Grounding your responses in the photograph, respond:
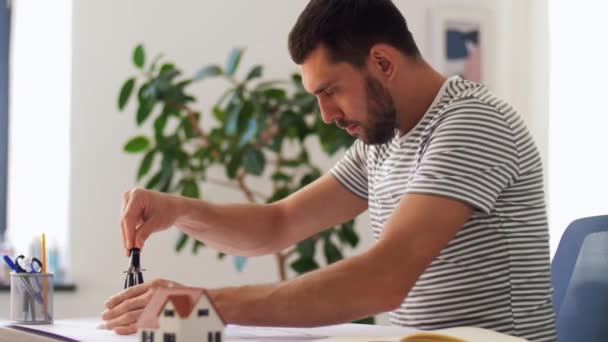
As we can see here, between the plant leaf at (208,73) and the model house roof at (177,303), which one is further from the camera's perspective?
the plant leaf at (208,73)

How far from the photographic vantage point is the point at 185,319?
2.95 ft

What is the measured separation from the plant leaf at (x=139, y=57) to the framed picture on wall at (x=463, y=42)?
126cm

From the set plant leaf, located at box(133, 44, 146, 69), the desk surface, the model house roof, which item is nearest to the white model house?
the model house roof

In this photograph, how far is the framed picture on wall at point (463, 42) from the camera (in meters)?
3.85

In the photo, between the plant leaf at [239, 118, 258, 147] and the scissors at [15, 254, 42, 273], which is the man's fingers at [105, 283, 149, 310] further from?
the plant leaf at [239, 118, 258, 147]

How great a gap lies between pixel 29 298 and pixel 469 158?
69 centimetres

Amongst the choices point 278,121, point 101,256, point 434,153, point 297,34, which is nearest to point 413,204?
point 434,153

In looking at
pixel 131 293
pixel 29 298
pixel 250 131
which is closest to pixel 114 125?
pixel 250 131

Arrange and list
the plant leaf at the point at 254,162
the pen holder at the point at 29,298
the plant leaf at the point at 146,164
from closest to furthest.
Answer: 1. the pen holder at the point at 29,298
2. the plant leaf at the point at 254,162
3. the plant leaf at the point at 146,164

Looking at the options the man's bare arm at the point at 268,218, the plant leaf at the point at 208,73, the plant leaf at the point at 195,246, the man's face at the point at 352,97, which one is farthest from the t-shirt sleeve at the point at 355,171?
the plant leaf at the point at 195,246

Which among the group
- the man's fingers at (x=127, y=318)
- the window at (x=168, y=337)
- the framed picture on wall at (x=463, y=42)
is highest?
the framed picture on wall at (x=463, y=42)

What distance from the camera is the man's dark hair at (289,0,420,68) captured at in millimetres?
1550

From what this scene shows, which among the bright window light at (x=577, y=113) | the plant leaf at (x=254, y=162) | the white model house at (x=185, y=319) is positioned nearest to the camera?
the white model house at (x=185, y=319)

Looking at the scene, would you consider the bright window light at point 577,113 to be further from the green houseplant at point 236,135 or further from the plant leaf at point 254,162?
the plant leaf at point 254,162
